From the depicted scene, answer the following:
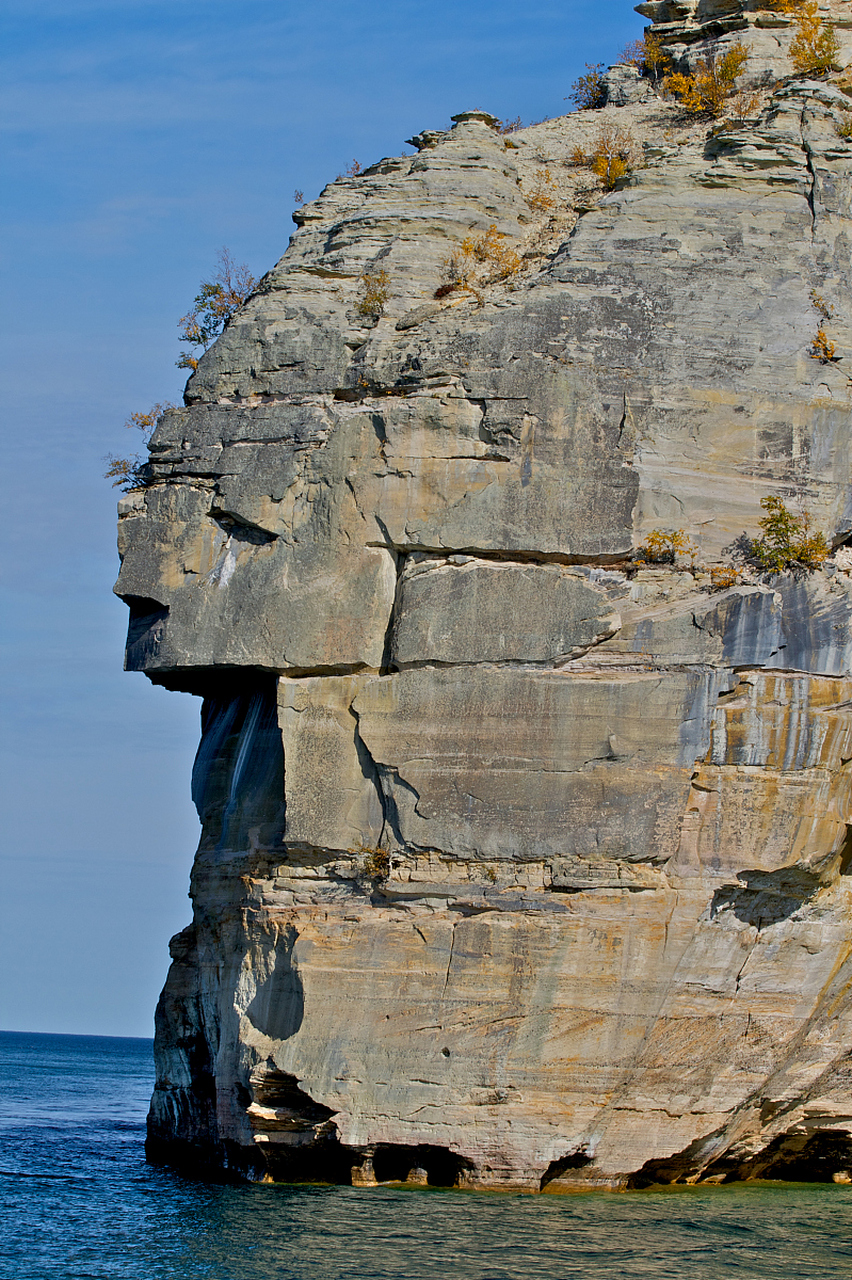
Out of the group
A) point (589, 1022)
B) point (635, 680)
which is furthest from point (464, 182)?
point (589, 1022)

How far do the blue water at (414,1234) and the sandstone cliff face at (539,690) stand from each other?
0.71m

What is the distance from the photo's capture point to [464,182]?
2008cm

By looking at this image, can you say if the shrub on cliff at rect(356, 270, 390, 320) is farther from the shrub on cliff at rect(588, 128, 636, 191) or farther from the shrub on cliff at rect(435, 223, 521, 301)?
the shrub on cliff at rect(588, 128, 636, 191)

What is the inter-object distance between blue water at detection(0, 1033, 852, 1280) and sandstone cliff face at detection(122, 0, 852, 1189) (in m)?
0.71

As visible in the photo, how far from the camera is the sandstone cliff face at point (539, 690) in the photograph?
16.3m

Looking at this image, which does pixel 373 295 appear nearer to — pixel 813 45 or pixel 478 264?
pixel 478 264

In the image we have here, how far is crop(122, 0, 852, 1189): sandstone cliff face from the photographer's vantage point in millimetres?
16344

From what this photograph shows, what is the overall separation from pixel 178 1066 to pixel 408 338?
11.1 meters

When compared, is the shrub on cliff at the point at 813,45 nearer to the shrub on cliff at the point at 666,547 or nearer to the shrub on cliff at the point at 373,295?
the shrub on cliff at the point at 373,295

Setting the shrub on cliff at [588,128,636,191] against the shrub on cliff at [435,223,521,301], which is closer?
the shrub on cliff at [435,223,521,301]

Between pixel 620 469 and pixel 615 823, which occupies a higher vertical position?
pixel 620 469

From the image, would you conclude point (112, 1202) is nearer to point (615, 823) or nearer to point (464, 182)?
point (615, 823)

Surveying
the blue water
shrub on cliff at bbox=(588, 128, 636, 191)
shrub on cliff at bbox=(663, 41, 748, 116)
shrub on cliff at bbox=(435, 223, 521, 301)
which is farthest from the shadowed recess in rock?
shrub on cliff at bbox=(663, 41, 748, 116)

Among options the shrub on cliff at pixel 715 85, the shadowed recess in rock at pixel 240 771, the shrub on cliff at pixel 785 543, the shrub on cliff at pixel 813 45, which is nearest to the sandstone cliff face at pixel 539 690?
the shadowed recess in rock at pixel 240 771
